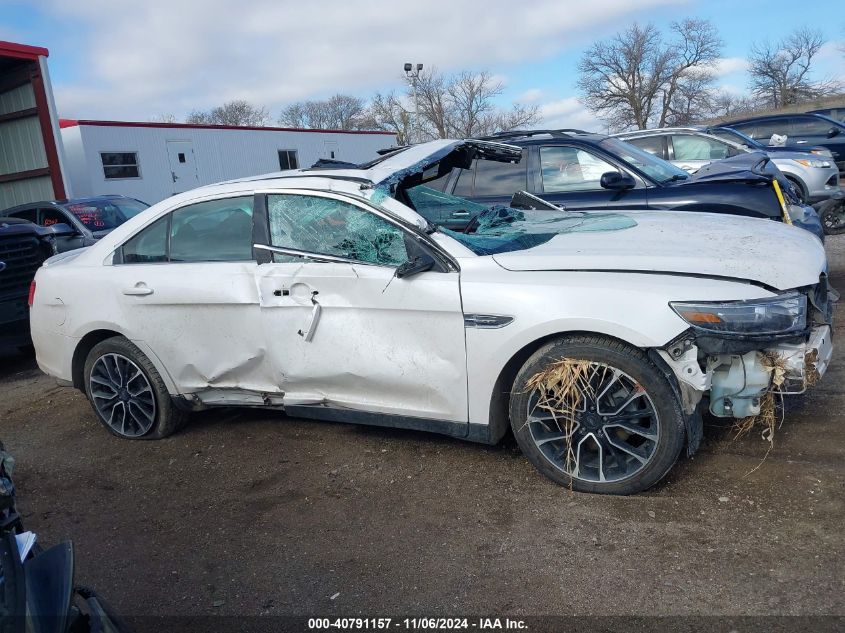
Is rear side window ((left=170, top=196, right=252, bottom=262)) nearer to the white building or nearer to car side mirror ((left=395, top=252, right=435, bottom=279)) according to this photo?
car side mirror ((left=395, top=252, right=435, bottom=279))

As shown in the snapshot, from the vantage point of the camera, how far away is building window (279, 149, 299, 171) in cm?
2641

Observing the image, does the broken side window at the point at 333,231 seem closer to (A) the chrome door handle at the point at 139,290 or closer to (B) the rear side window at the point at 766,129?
(A) the chrome door handle at the point at 139,290

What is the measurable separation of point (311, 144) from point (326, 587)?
26411 mm

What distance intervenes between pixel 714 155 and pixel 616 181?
5.23 metres

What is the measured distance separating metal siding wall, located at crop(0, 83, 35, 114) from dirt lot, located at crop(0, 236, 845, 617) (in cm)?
1433

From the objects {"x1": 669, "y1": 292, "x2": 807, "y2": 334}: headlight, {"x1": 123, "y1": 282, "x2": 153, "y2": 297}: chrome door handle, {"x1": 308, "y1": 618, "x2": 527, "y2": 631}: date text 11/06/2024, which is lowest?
{"x1": 308, "y1": 618, "x2": 527, "y2": 631}: date text 11/06/2024

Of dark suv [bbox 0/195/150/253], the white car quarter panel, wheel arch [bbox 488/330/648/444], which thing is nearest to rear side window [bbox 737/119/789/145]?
dark suv [bbox 0/195/150/253]

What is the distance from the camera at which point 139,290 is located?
4445 mm

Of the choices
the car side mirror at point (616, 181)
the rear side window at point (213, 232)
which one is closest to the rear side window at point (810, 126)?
the car side mirror at point (616, 181)

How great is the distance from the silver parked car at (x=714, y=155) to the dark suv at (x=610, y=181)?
137 inches

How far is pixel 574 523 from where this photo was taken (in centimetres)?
322

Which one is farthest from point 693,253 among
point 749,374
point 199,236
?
point 199,236

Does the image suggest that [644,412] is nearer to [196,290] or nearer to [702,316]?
Result: [702,316]

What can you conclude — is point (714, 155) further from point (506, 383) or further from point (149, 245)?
point (149, 245)
